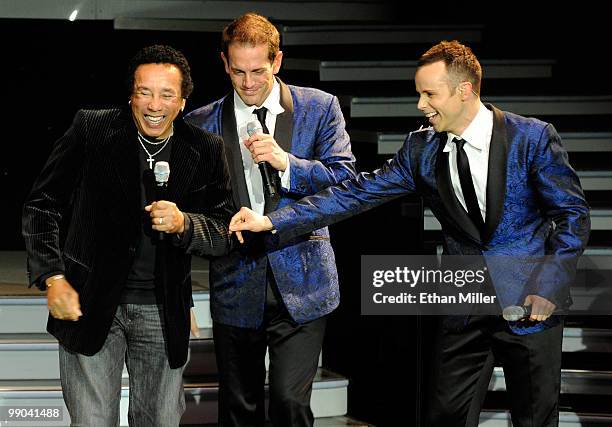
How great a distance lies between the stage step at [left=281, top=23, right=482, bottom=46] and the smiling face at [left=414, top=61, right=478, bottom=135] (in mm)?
2735

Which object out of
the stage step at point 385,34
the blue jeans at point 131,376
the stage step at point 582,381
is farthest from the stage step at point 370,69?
the blue jeans at point 131,376

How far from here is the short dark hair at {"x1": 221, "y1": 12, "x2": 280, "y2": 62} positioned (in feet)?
12.3

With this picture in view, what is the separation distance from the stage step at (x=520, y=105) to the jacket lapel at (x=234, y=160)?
2014 mm

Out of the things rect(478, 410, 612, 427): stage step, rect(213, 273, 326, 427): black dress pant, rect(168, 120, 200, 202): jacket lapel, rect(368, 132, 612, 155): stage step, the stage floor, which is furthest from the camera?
rect(368, 132, 612, 155): stage step

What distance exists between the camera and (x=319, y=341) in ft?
12.8

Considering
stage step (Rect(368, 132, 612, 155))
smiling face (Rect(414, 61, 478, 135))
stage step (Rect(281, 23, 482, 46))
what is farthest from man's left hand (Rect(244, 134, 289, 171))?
stage step (Rect(281, 23, 482, 46))

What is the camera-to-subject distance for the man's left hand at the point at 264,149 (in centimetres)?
354

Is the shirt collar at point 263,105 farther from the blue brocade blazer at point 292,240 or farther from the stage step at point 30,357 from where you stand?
the stage step at point 30,357

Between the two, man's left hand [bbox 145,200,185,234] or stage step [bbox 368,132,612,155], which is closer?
man's left hand [bbox 145,200,185,234]

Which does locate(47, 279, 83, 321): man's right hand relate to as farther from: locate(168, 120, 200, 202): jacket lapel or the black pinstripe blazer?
locate(168, 120, 200, 202): jacket lapel

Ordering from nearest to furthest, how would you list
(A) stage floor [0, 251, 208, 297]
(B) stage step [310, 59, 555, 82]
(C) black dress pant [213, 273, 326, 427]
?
(C) black dress pant [213, 273, 326, 427], (A) stage floor [0, 251, 208, 297], (B) stage step [310, 59, 555, 82]

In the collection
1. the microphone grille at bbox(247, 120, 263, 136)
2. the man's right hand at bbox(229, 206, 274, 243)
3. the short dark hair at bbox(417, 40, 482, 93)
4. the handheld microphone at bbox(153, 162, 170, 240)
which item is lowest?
the man's right hand at bbox(229, 206, 274, 243)

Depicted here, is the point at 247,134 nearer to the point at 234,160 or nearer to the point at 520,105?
the point at 234,160

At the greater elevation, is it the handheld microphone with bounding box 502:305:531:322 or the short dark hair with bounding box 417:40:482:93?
the short dark hair with bounding box 417:40:482:93
